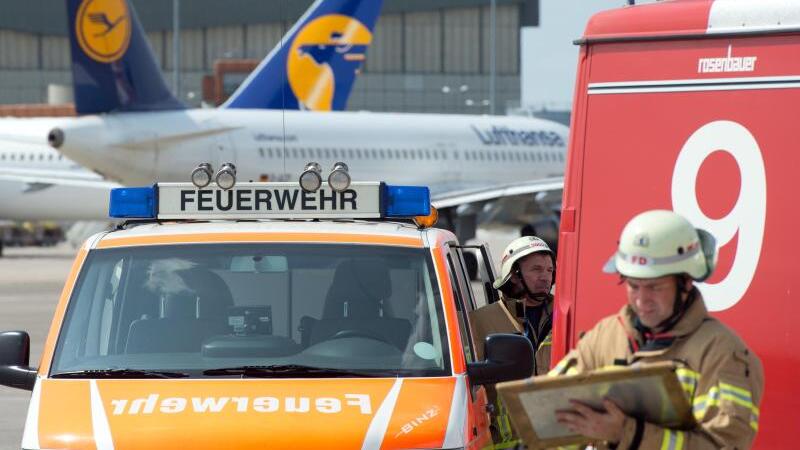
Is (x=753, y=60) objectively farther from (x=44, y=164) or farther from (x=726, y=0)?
(x=44, y=164)

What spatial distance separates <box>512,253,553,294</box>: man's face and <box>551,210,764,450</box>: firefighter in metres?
3.73

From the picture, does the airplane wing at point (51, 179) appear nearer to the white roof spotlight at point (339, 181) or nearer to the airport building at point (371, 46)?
the white roof spotlight at point (339, 181)

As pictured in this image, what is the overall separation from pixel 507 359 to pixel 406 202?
4.39 ft

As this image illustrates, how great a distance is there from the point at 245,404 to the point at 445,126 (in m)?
36.0

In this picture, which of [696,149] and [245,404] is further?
[696,149]

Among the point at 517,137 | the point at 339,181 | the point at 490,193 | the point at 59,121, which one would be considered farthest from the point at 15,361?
the point at 517,137

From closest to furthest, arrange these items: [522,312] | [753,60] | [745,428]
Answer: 1. [745,428]
2. [753,60]
3. [522,312]

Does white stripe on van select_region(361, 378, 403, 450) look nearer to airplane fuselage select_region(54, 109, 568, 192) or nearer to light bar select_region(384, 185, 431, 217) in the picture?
light bar select_region(384, 185, 431, 217)

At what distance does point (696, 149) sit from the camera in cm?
766

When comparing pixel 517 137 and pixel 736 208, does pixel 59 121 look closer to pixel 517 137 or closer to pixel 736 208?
pixel 517 137

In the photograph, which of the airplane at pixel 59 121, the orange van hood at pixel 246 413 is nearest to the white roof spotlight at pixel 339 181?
the orange van hood at pixel 246 413

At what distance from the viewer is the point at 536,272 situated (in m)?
8.92

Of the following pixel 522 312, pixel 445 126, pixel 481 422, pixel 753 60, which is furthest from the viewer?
pixel 445 126

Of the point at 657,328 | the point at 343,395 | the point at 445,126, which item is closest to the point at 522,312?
the point at 343,395
